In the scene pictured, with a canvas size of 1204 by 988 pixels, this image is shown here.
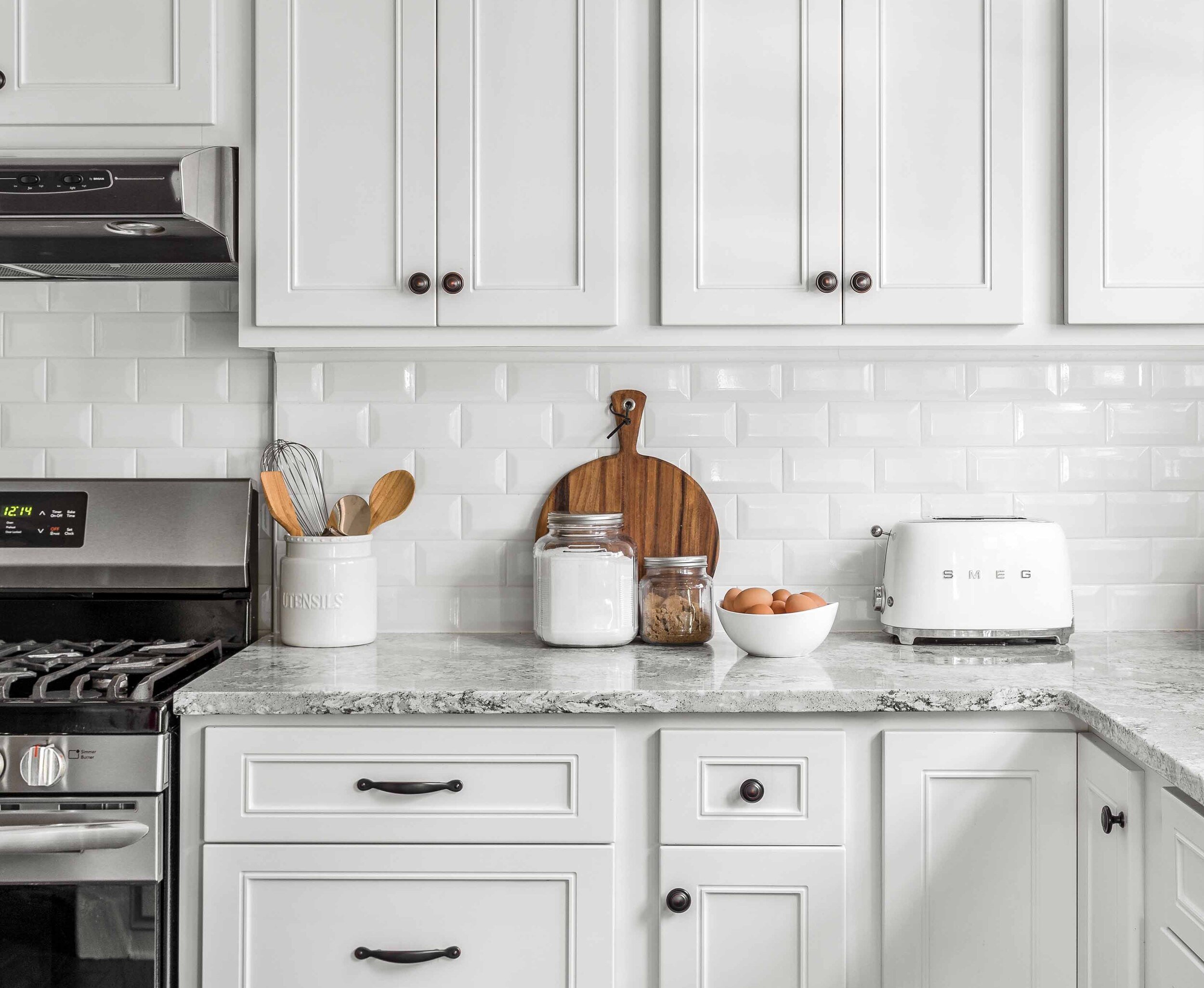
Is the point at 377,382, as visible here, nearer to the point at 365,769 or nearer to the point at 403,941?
the point at 365,769

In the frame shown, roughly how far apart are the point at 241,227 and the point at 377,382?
421 millimetres

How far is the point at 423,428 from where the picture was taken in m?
2.06

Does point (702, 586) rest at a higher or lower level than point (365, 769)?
higher

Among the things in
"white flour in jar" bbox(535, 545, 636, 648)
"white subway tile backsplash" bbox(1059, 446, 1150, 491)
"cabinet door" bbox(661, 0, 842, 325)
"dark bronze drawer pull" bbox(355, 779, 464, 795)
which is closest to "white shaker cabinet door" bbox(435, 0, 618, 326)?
"cabinet door" bbox(661, 0, 842, 325)

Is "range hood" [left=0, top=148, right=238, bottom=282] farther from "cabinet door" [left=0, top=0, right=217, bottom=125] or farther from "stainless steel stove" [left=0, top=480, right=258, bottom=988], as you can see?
"stainless steel stove" [left=0, top=480, right=258, bottom=988]

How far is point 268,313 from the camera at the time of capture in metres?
1.74

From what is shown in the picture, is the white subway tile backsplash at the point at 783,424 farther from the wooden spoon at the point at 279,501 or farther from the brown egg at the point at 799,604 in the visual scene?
the wooden spoon at the point at 279,501

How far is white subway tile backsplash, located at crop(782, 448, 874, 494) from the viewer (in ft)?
6.78

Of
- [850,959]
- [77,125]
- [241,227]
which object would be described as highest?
[77,125]

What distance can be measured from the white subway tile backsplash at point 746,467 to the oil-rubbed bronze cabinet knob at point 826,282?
44cm

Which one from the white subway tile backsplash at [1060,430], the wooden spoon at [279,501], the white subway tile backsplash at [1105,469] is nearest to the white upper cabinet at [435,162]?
the wooden spoon at [279,501]

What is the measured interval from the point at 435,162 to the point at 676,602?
901 mm

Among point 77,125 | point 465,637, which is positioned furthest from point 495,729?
point 77,125

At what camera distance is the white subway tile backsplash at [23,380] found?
6.73 feet
